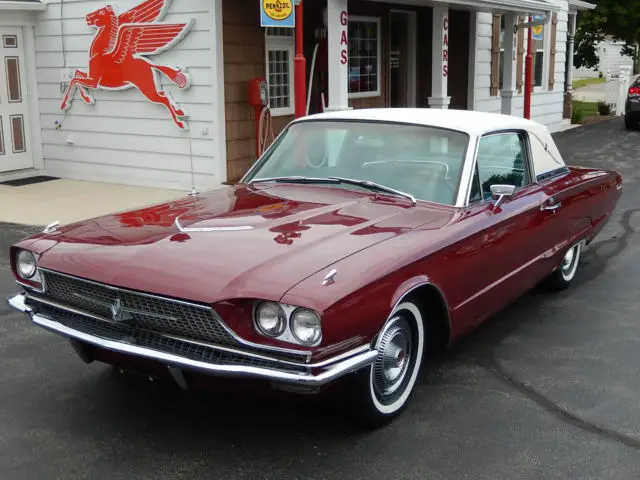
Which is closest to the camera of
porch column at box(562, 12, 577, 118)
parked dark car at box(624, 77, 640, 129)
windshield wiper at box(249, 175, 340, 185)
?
windshield wiper at box(249, 175, 340, 185)

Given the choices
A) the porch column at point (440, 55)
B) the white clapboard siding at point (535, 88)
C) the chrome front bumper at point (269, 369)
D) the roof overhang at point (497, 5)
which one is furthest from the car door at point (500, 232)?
the white clapboard siding at point (535, 88)

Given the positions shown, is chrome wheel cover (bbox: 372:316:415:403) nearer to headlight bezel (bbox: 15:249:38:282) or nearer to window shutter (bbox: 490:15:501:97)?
headlight bezel (bbox: 15:249:38:282)

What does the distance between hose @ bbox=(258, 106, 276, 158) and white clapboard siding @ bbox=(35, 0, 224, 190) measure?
63cm

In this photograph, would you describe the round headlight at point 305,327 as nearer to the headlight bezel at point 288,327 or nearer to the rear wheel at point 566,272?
the headlight bezel at point 288,327

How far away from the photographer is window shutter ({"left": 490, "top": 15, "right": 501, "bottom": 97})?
1617 cm

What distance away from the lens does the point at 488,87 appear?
16.3 metres

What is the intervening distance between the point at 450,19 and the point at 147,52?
7.17 metres

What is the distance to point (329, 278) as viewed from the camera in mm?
3307

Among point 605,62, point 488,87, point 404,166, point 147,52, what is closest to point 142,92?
point 147,52

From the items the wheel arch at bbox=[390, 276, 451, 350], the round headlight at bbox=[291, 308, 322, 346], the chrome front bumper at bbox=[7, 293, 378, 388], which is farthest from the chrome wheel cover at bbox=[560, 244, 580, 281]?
the round headlight at bbox=[291, 308, 322, 346]

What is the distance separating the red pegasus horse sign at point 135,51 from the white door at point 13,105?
3.79ft

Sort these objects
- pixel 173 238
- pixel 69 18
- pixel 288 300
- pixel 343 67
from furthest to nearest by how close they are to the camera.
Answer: pixel 69 18, pixel 343 67, pixel 173 238, pixel 288 300

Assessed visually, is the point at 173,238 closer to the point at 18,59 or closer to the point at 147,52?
the point at 147,52

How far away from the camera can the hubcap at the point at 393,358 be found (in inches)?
145
